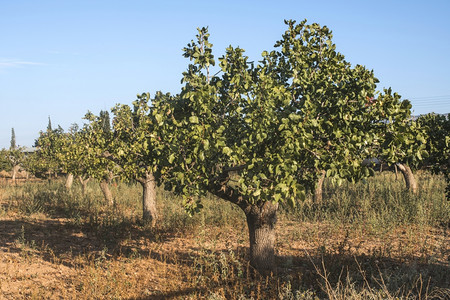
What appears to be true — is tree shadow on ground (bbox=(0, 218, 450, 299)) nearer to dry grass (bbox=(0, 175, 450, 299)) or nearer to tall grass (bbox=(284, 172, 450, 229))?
dry grass (bbox=(0, 175, 450, 299))

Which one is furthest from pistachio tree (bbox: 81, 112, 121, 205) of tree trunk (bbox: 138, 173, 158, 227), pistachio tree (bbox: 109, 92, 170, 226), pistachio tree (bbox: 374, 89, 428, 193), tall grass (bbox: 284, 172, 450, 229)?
pistachio tree (bbox: 374, 89, 428, 193)

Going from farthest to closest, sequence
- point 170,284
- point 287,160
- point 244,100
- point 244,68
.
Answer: point 170,284 → point 244,68 → point 244,100 → point 287,160

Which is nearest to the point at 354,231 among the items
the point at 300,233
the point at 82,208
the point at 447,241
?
the point at 300,233

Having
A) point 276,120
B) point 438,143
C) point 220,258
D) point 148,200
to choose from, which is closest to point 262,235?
point 220,258

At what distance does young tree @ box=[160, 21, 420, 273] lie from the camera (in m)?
5.59

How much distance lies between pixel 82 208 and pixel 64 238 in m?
4.56

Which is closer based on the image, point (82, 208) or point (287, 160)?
point (287, 160)

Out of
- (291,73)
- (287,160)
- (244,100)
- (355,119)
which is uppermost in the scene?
(291,73)

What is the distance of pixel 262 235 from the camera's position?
7.89 m

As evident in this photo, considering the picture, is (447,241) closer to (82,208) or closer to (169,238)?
(169,238)

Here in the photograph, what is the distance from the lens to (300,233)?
1137 cm

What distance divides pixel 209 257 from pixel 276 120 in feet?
13.4

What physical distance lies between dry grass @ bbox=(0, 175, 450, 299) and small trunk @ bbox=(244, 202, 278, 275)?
0.26 meters

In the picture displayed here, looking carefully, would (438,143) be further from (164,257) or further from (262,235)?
(164,257)
